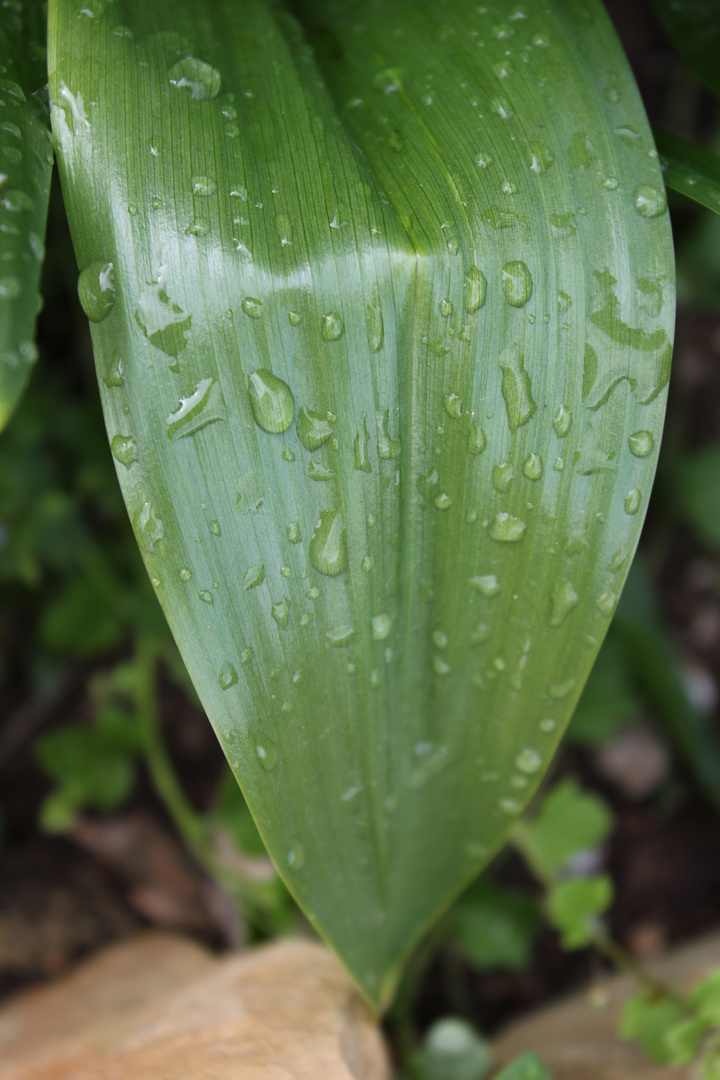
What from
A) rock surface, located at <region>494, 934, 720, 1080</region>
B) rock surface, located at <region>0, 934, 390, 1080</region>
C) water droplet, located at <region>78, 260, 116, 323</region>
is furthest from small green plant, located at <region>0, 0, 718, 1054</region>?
rock surface, located at <region>494, 934, 720, 1080</region>

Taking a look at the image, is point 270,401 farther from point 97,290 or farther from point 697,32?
point 697,32

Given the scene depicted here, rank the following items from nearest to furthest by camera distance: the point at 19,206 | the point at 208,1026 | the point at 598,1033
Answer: the point at 19,206 < the point at 208,1026 < the point at 598,1033

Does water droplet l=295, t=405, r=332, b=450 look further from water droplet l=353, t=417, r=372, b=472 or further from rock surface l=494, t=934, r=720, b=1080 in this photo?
rock surface l=494, t=934, r=720, b=1080

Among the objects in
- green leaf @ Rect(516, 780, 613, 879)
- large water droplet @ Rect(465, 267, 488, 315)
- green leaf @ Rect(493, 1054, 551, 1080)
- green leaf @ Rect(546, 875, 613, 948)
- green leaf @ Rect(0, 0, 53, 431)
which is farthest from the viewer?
green leaf @ Rect(516, 780, 613, 879)

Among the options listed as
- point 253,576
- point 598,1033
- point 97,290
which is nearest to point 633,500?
point 253,576

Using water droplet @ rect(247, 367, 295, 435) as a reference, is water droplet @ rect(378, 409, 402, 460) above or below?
below

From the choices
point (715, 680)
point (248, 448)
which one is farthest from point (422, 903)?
point (715, 680)

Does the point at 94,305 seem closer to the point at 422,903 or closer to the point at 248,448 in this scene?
the point at 248,448
